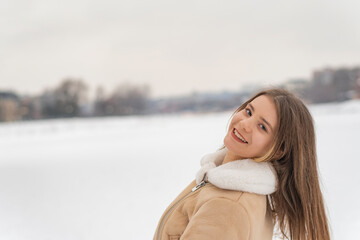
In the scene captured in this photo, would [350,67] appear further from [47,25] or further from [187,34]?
[47,25]

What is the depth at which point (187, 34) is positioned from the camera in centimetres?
433

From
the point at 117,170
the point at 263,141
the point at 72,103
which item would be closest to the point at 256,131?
the point at 263,141

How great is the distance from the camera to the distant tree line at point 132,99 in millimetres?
4117

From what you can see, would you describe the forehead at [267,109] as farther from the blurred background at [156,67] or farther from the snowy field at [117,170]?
the blurred background at [156,67]

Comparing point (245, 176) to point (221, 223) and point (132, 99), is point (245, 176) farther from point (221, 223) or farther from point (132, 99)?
point (132, 99)

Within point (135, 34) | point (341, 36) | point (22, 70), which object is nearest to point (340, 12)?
point (341, 36)

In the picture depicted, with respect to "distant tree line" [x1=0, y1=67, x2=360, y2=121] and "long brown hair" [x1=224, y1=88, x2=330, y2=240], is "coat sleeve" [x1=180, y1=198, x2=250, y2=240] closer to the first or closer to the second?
"long brown hair" [x1=224, y1=88, x2=330, y2=240]

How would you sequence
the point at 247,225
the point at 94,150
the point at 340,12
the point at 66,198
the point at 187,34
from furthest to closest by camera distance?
the point at 187,34 < the point at 340,12 < the point at 94,150 < the point at 66,198 < the point at 247,225

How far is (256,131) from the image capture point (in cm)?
80

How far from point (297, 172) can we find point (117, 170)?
7.66 feet

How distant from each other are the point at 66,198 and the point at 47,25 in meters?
2.41

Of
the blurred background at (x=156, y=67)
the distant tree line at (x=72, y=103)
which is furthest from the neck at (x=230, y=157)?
the distant tree line at (x=72, y=103)

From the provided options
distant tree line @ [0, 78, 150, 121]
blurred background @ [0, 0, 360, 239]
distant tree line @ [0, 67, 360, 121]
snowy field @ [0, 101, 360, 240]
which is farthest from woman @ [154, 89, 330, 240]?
distant tree line @ [0, 78, 150, 121]

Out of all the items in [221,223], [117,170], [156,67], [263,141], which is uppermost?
[156,67]
